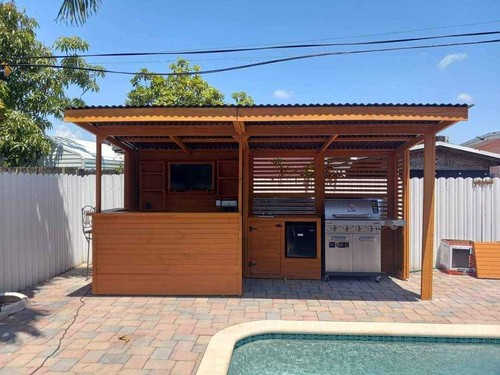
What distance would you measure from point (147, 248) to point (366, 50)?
245 inches

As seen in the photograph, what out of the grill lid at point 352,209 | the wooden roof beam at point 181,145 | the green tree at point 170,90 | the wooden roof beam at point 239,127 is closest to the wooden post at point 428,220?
the grill lid at point 352,209

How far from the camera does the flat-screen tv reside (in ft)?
25.9

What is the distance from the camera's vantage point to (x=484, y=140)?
15367 millimetres

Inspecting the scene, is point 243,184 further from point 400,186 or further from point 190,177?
point 400,186

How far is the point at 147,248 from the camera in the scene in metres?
5.64

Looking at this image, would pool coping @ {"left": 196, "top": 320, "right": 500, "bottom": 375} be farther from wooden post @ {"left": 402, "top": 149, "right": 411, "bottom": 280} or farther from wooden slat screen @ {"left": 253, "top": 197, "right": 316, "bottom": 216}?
wooden slat screen @ {"left": 253, "top": 197, "right": 316, "bottom": 216}

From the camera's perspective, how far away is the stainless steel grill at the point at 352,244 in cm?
647

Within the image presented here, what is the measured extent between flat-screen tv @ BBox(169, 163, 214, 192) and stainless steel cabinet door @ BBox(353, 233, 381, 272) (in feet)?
10.4

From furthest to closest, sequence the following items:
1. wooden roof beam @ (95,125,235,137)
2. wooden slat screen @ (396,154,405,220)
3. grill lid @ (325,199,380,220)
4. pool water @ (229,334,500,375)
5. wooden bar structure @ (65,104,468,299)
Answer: wooden slat screen @ (396,154,405,220) < grill lid @ (325,199,380,220) < wooden roof beam @ (95,125,235,137) < wooden bar structure @ (65,104,468,299) < pool water @ (229,334,500,375)

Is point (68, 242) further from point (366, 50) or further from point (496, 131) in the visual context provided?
point (496, 131)

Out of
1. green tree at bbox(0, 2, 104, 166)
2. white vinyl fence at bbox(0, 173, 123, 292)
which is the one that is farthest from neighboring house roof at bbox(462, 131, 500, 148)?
white vinyl fence at bbox(0, 173, 123, 292)

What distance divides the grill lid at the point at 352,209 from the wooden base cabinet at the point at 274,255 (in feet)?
1.03

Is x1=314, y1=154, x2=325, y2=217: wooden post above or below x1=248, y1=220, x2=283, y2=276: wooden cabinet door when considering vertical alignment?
above

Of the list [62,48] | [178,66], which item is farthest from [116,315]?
[178,66]
